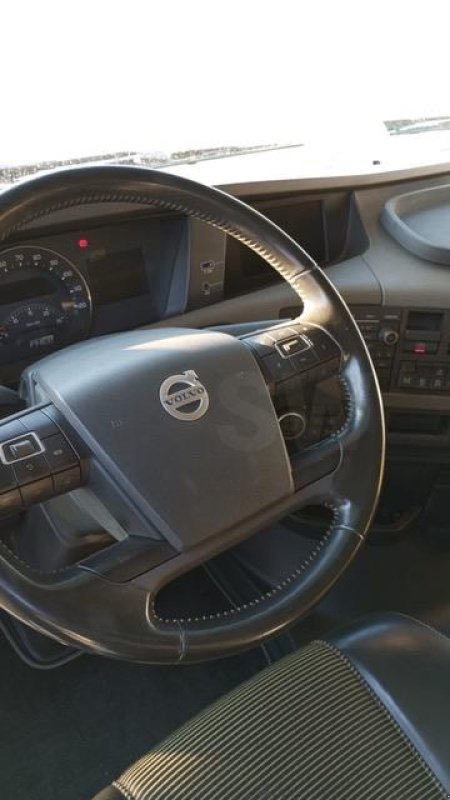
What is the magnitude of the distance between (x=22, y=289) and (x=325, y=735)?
0.77 meters

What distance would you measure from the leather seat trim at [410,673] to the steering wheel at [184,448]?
0.41ft

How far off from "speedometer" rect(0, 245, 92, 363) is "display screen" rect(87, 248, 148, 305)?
0.04 m

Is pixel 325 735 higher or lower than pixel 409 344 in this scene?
lower

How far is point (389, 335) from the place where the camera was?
1.49m

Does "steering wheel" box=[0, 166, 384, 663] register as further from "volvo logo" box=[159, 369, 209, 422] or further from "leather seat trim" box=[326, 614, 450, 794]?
Answer: "leather seat trim" box=[326, 614, 450, 794]

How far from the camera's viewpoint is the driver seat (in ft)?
2.77

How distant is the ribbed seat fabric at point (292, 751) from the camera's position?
2.76 ft

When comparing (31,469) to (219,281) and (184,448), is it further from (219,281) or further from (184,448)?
(219,281)

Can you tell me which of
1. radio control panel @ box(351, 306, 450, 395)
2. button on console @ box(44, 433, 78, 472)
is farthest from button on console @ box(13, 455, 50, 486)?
radio control panel @ box(351, 306, 450, 395)

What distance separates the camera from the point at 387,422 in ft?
5.43

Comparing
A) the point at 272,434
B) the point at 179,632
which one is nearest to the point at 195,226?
the point at 272,434

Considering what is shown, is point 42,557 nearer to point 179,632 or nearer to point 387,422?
point 179,632

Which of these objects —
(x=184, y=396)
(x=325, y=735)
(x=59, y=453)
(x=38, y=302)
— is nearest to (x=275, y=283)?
(x=38, y=302)

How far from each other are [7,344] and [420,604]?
1.05 metres
